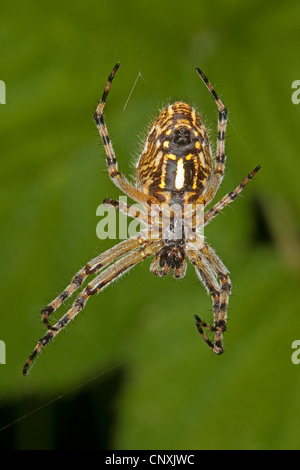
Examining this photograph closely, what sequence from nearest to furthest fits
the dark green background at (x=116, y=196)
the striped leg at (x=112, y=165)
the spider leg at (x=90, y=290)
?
1. the striped leg at (x=112, y=165)
2. the spider leg at (x=90, y=290)
3. the dark green background at (x=116, y=196)

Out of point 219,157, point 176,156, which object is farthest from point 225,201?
point 176,156

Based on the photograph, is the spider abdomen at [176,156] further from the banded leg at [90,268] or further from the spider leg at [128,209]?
the banded leg at [90,268]

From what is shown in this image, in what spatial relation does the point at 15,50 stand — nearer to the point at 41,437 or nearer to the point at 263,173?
the point at 263,173

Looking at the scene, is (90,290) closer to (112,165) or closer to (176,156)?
(112,165)

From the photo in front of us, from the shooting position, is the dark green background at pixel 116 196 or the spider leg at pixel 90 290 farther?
the dark green background at pixel 116 196

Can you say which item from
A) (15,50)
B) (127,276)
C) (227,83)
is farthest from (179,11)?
(127,276)

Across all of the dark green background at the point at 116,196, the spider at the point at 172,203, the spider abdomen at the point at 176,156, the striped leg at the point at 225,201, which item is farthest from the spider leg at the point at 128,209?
the dark green background at the point at 116,196
